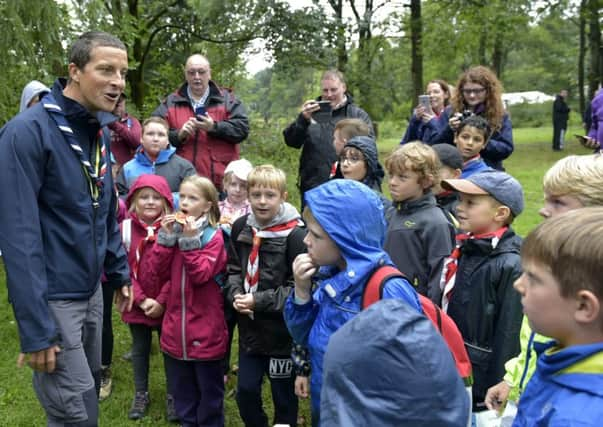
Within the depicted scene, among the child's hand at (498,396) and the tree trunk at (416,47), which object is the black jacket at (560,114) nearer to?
the tree trunk at (416,47)

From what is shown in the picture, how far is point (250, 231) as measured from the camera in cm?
387

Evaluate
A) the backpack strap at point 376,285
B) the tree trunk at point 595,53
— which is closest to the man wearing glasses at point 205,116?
the backpack strap at point 376,285

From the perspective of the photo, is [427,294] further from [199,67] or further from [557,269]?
[199,67]

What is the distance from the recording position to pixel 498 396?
9.20ft

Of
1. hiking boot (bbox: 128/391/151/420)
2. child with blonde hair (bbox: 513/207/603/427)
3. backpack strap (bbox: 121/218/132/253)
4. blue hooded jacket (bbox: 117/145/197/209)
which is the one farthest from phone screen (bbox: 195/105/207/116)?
child with blonde hair (bbox: 513/207/603/427)

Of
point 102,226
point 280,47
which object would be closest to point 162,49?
point 280,47

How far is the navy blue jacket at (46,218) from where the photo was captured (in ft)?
8.96

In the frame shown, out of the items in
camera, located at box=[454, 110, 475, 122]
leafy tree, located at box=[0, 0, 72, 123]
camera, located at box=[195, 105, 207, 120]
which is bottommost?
camera, located at box=[454, 110, 475, 122]

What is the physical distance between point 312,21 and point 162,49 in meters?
2.94

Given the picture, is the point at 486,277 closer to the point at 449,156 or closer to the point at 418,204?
the point at 418,204

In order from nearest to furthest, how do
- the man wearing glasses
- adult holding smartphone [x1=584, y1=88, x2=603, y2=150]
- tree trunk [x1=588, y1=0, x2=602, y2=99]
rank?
the man wearing glasses, adult holding smartphone [x1=584, y1=88, x2=603, y2=150], tree trunk [x1=588, y1=0, x2=602, y2=99]

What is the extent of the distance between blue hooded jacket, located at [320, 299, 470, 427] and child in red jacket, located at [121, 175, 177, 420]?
2936 millimetres

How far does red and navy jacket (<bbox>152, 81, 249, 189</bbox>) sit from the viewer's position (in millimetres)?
5887

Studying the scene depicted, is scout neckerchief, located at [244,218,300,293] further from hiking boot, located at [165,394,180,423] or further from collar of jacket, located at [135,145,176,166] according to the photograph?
collar of jacket, located at [135,145,176,166]
